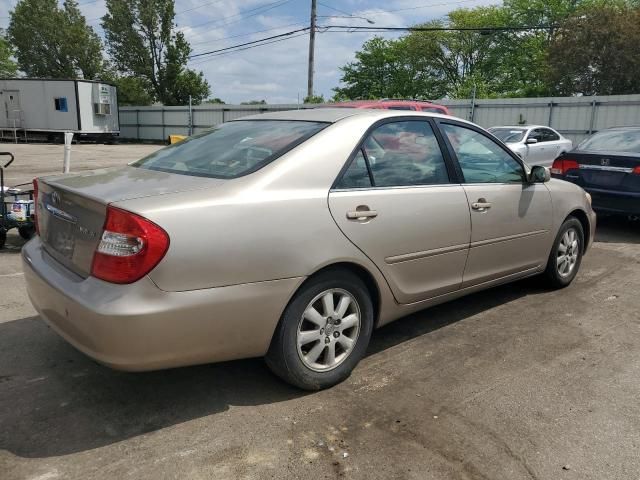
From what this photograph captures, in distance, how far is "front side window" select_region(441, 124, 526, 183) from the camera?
389cm

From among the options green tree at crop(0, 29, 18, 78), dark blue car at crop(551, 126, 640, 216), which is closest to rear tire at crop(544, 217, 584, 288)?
dark blue car at crop(551, 126, 640, 216)

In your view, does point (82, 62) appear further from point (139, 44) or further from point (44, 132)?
point (44, 132)

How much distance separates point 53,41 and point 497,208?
54.1 m

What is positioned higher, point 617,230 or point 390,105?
point 390,105

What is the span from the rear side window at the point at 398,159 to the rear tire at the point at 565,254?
169cm

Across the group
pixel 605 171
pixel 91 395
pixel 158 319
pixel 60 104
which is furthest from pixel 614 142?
pixel 60 104

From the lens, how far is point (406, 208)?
334 cm

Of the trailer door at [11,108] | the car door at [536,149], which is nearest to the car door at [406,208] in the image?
the car door at [536,149]

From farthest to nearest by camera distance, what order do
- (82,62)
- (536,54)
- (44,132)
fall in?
(82,62) → (536,54) → (44,132)

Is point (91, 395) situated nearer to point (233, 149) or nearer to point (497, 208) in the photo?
point (233, 149)

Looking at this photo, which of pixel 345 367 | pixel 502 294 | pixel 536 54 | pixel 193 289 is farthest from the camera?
pixel 536 54

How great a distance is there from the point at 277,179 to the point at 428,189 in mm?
1157

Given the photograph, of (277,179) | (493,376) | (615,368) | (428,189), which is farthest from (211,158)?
(615,368)

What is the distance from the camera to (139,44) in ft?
155
